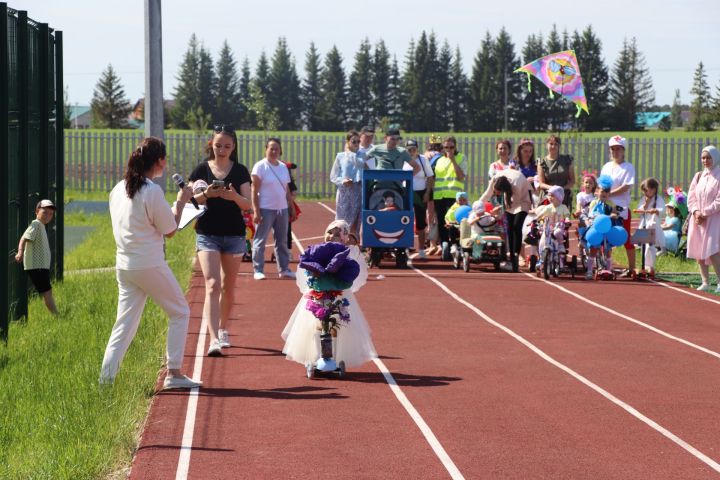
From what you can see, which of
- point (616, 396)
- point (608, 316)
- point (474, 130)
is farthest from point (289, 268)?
point (474, 130)

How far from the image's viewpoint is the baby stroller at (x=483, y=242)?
1897cm

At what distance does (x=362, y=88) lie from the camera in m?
146

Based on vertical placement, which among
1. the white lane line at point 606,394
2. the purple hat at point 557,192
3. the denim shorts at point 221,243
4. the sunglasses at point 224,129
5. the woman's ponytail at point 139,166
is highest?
the sunglasses at point 224,129

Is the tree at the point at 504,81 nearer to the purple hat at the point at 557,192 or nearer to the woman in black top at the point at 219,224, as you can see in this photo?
the purple hat at the point at 557,192

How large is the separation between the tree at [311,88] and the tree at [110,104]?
26044 millimetres

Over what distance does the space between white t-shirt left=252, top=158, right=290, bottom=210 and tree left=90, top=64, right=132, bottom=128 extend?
112 meters

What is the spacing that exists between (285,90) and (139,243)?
143 meters

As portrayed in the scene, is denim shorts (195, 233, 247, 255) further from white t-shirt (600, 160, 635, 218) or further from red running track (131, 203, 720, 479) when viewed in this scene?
white t-shirt (600, 160, 635, 218)

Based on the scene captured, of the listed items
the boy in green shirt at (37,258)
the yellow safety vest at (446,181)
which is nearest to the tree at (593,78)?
the yellow safety vest at (446,181)

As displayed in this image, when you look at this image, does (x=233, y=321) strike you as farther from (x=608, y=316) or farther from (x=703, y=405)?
(x=703, y=405)

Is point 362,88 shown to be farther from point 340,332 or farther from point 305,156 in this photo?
point 340,332

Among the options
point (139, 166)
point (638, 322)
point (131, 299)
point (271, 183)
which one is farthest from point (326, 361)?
point (271, 183)

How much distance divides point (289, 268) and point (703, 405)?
9.70 m

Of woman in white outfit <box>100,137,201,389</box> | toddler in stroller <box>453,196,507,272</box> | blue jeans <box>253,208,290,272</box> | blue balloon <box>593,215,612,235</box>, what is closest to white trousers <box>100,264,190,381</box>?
woman in white outfit <box>100,137,201,389</box>
